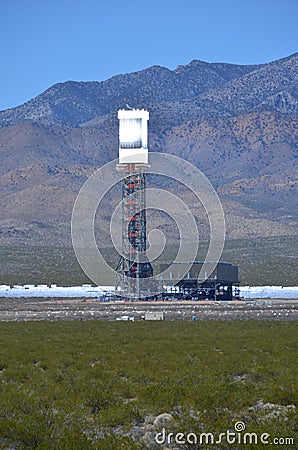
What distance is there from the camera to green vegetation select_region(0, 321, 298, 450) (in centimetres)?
1563

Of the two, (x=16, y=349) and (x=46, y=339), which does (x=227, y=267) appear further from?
(x=16, y=349)

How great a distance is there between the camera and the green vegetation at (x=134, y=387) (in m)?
15.6

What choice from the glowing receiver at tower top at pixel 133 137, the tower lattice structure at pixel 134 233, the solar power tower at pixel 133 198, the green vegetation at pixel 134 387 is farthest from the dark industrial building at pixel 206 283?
the green vegetation at pixel 134 387

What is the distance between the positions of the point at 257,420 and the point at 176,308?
149ft

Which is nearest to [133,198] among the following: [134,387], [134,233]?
[134,233]

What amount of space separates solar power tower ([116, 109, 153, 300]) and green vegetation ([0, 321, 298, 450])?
4276 cm

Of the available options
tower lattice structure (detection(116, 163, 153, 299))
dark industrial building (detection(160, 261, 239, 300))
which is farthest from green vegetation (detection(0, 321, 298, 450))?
tower lattice structure (detection(116, 163, 153, 299))

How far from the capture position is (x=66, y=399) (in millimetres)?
18391

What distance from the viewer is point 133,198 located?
76.8 meters

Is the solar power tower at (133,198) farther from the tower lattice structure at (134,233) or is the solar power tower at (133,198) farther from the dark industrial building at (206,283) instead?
the dark industrial building at (206,283)

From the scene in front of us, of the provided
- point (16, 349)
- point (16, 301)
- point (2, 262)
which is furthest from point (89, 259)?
point (16, 349)

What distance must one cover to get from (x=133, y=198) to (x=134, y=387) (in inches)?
2252

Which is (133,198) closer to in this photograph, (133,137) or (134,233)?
(134,233)

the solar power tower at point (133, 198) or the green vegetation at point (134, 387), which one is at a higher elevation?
the solar power tower at point (133, 198)
